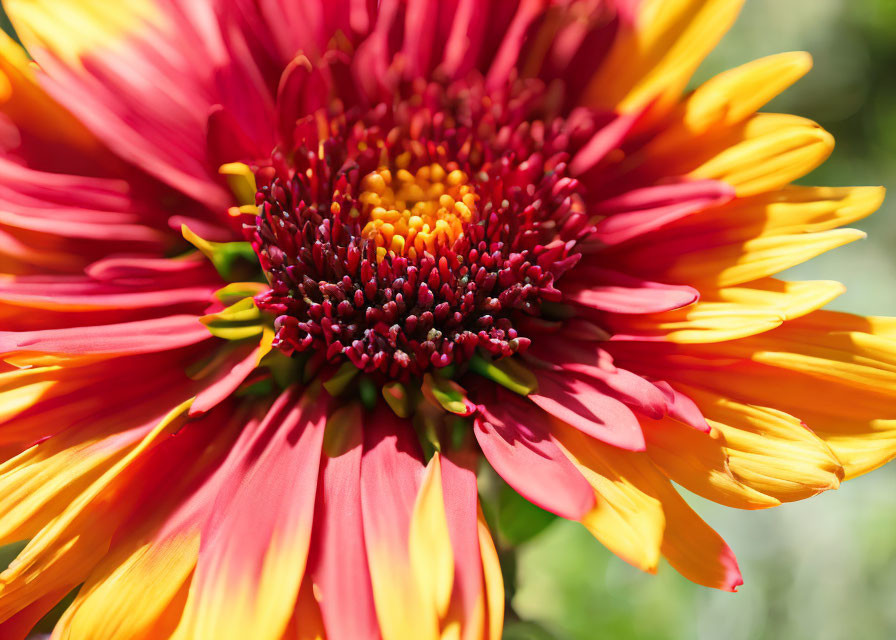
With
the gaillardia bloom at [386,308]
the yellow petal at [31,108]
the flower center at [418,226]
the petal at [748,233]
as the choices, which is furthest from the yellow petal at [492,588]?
the yellow petal at [31,108]

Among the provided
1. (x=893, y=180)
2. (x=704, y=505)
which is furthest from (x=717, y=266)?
(x=893, y=180)

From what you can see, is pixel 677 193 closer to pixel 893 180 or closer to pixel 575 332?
pixel 575 332

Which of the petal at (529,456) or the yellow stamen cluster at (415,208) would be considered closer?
the petal at (529,456)

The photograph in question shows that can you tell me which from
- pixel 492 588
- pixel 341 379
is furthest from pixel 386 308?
pixel 492 588

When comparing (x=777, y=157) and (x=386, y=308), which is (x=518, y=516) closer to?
(x=386, y=308)

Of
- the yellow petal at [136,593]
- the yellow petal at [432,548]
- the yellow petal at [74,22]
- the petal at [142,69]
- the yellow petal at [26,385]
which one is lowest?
the yellow petal at [432,548]

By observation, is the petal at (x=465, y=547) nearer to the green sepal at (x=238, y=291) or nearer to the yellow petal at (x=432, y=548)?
the yellow petal at (x=432, y=548)
